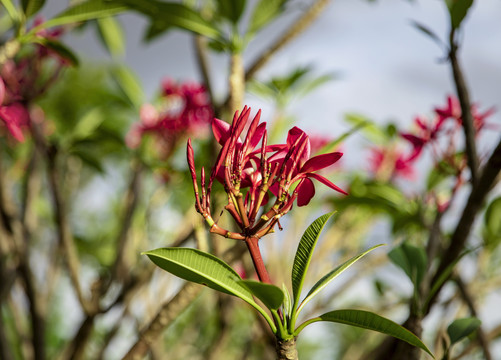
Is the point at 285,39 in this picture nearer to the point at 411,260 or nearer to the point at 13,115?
the point at 13,115

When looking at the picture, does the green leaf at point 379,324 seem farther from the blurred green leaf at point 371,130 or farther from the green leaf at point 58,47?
the blurred green leaf at point 371,130

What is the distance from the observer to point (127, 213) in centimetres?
186

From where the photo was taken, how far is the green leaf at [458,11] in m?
0.89

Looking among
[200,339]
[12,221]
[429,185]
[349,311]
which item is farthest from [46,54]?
[200,339]

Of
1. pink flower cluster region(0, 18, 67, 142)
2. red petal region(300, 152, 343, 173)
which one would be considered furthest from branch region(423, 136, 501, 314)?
pink flower cluster region(0, 18, 67, 142)

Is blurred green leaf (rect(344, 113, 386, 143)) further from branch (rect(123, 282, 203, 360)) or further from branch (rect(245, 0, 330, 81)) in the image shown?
branch (rect(123, 282, 203, 360))

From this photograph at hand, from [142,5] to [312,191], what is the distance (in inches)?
32.8

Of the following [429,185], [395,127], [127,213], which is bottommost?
[127,213]

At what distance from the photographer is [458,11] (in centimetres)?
91

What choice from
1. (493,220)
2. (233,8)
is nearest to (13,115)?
(233,8)

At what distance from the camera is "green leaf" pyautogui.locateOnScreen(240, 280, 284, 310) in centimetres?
48

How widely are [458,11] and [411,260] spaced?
42 cm

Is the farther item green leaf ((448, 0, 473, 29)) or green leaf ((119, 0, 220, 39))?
green leaf ((119, 0, 220, 39))

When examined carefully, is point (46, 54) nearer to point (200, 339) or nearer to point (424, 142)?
point (424, 142)
